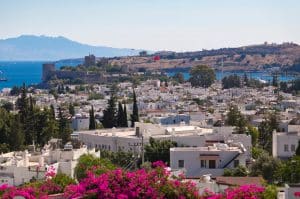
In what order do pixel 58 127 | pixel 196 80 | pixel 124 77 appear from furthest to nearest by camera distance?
pixel 124 77
pixel 196 80
pixel 58 127

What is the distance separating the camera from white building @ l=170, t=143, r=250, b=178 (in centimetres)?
2984

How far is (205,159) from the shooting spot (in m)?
30.0

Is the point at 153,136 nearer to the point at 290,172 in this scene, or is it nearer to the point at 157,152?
the point at 157,152

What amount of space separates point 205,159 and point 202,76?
310ft

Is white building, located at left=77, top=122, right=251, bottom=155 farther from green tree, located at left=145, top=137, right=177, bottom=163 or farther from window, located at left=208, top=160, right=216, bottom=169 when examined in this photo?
window, located at left=208, top=160, right=216, bottom=169

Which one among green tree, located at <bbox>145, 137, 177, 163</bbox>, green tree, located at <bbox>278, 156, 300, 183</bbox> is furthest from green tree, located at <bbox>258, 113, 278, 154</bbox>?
green tree, located at <bbox>278, 156, 300, 183</bbox>

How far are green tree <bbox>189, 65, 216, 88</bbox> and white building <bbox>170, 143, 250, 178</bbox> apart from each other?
91.0 m

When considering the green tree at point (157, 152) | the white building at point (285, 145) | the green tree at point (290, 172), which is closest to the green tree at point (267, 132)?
the white building at point (285, 145)

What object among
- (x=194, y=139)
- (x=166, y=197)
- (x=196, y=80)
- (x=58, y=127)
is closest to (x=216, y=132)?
(x=194, y=139)

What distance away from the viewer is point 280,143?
111 feet

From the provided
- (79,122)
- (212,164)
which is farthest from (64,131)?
(79,122)

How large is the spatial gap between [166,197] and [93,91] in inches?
3991

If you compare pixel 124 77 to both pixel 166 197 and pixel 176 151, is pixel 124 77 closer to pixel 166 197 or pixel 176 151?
pixel 176 151

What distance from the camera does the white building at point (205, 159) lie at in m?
29.8
